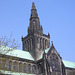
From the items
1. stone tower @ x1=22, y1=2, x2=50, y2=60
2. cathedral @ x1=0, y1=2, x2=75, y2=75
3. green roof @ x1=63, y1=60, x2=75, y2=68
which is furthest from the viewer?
green roof @ x1=63, y1=60, x2=75, y2=68

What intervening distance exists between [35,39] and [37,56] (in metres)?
6.49

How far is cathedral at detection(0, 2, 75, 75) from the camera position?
55.6m

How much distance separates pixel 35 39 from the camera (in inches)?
2482

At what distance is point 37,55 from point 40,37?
25.0 feet

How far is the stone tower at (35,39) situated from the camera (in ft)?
204

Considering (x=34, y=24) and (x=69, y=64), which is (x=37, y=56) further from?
(x=69, y=64)

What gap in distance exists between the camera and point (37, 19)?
68062mm

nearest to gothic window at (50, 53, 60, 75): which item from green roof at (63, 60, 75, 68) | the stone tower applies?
the stone tower

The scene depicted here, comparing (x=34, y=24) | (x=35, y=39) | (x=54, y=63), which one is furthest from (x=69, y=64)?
(x=34, y=24)

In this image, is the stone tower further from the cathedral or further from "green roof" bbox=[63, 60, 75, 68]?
"green roof" bbox=[63, 60, 75, 68]

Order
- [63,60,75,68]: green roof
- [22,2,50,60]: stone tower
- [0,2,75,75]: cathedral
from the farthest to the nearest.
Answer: [63,60,75,68]: green roof → [22,2,50,60]: stone tower → [0,2,75,75]: cathedral

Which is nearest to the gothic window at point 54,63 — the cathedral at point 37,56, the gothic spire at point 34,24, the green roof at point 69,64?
the cathedral at point 37,56

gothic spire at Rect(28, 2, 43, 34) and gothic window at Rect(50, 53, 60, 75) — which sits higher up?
gothic spire at Rect(28, 2, 43, 34)

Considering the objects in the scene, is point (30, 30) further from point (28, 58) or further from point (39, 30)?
point (28, 58)
